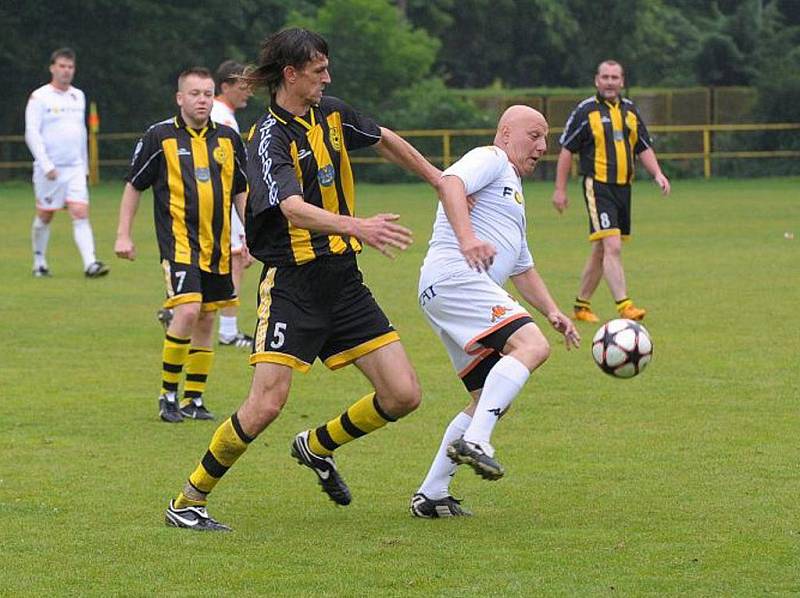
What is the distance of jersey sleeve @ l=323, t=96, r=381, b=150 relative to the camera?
22.0ft

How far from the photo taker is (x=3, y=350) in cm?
1257

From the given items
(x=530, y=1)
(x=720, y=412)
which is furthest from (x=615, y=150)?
(x=530, y=1)

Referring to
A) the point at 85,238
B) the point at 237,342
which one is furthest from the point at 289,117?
the point at 85,238

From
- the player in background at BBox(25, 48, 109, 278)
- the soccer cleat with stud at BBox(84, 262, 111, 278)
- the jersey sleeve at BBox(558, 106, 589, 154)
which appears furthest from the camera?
the soccer cleat with stud at BBox(84, 262, 111, 278)

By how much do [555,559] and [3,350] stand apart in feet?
24.3

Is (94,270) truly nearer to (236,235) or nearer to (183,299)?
(236,235)

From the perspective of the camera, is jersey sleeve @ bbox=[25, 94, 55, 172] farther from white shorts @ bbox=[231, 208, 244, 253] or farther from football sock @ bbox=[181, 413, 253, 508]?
football sock @ bbox=[181, 413, 253, 508]

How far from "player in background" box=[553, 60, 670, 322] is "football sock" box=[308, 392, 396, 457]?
7.23m

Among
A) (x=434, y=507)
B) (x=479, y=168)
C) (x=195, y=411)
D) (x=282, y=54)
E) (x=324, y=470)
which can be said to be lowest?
(x=195, y=411)

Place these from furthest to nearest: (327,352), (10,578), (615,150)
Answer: (615,150) < (327,352) < (10,578)

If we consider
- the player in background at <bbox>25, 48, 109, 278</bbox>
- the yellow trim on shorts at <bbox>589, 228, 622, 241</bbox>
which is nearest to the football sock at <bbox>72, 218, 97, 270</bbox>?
the player in background at <bbox>25, 48, 109, 278</bbox>

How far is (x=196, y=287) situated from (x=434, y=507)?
3.15 m

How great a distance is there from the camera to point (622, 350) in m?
7.50

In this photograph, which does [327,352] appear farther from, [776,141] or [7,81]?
[7,81]
